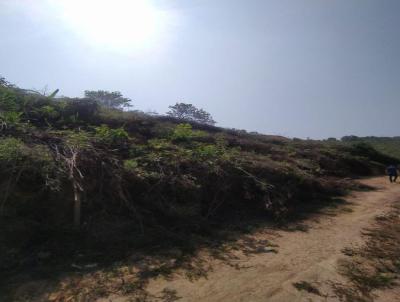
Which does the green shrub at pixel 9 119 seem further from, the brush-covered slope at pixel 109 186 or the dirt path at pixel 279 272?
the dirt path at pixel 279 272

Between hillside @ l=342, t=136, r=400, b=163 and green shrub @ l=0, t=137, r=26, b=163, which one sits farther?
hillside @ l=342, t=136, r=400, b=163

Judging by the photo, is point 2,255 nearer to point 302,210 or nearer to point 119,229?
point 119,229

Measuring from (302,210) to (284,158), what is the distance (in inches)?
152

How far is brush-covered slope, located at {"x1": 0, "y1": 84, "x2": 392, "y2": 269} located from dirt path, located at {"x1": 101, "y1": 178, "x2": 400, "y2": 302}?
118 cm

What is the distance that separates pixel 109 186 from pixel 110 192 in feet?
0.35

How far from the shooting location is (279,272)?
4586 mm

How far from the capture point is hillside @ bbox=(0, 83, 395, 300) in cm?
496

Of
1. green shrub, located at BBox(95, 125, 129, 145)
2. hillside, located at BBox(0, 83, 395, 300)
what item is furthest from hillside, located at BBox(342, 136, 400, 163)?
green shrub, located at BBox(95, 125, 129, 145)

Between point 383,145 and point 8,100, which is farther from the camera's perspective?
point 383,145

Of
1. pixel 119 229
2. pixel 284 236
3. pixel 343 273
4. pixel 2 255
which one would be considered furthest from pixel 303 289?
pixel 2 255

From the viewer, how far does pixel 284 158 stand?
39.8 ft

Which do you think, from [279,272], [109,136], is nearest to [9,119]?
[109,136]

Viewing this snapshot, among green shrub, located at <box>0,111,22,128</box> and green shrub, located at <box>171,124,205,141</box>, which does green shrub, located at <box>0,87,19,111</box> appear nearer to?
green shrub, located at <box>0,111,22,128</box>

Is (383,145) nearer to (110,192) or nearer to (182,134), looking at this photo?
(182,134)
